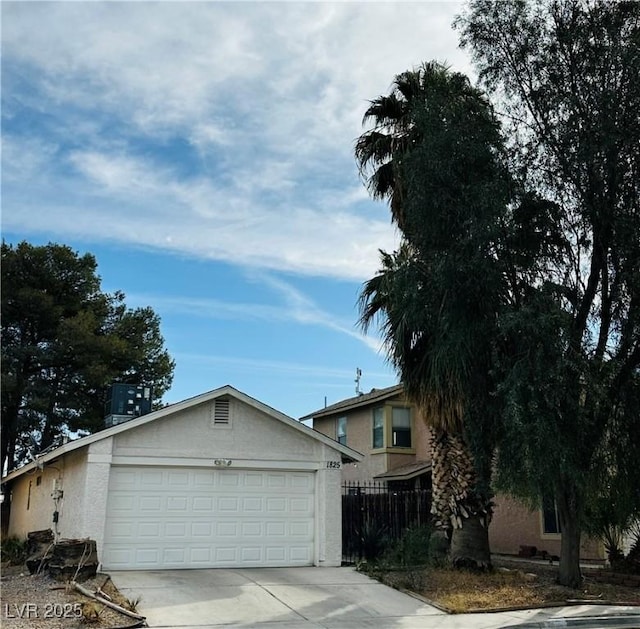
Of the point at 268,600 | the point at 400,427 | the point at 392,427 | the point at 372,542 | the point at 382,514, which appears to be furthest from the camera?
the point at 400,427

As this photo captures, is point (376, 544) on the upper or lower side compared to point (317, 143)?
lower

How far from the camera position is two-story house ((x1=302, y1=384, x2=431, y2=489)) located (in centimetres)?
2489

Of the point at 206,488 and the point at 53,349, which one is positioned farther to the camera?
the point at 53,349

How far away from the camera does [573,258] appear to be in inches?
563

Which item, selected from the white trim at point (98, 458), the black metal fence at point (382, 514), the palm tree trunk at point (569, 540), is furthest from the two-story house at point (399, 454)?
the white trim at point (98, 458)

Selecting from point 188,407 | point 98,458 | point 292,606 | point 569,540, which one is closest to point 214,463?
point 188,407

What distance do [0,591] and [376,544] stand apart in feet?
28.2

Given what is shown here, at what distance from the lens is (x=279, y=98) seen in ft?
48.2

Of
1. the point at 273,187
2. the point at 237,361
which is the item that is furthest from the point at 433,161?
the point at 237,361

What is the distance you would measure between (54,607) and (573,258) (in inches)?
451

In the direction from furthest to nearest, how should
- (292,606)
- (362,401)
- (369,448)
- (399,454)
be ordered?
(362,401), (369,448), (399,454), (292,606)

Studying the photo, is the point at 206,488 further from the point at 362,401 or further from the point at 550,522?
the point at 362,401

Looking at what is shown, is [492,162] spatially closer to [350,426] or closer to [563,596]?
[563,596]

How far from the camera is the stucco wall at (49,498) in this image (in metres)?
15.4
